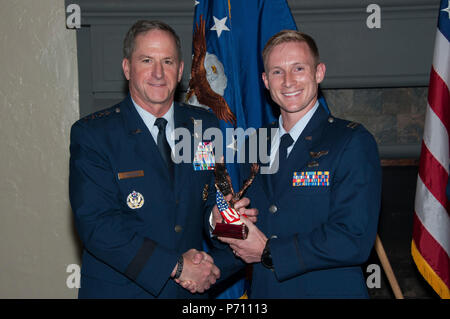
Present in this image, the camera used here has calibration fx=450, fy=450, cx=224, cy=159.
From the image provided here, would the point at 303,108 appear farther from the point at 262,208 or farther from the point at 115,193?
the point at 115,193

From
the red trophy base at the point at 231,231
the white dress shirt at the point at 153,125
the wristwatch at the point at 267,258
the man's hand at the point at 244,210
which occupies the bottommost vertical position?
the wristwatch at the point at 267,258

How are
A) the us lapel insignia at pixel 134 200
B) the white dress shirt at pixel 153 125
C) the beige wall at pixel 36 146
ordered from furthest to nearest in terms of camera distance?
the beige wall at pixel 36 146 → the white dress shirt at pixel 153 125 → the us lapel insignia at pixel 134 200

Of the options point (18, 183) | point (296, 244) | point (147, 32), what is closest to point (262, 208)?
point (296, 244)

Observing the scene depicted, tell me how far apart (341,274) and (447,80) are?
4.83ft

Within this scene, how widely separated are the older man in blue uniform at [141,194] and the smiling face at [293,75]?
44 cm

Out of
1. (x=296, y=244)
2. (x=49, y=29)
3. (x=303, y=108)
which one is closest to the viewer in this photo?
(x=296, y=244)

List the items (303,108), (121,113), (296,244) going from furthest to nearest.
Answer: (121,113)
(303,108)
(296,244)

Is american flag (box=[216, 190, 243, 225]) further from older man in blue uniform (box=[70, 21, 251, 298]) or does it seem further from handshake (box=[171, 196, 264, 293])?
older man in blue uniform (box=[70, 21, 251, 298])

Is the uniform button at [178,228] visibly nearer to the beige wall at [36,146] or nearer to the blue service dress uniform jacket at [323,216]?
the blue service dress uniform jacket at [323,216]

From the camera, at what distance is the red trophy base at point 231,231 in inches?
67.0

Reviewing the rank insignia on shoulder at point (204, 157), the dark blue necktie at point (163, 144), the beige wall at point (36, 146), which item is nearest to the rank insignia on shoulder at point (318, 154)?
the rank insignia on shoulder at point (204, 157)

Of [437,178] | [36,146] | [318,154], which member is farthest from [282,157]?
[36,146]

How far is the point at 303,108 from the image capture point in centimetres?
181

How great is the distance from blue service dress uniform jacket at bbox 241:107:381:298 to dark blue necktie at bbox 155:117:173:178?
0.42 metres
